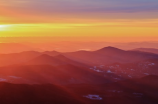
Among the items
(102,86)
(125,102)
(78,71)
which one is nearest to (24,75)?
(78,71)

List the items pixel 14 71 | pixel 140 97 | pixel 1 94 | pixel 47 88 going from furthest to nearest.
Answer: pixel 14 71 < pixel 140 97 < pixel 47 88 < pixel 1 94

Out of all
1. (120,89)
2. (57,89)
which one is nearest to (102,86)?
(120,89)

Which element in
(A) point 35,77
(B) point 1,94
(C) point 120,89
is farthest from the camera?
(A) point 35,77

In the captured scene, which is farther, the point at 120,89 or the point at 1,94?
the point at 120,89

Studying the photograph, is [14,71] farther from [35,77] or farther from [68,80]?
[68,80]

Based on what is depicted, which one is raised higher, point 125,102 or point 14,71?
point 14,71

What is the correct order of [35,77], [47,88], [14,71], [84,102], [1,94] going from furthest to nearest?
[14,71], [35,77], [47,88], [84,102], [1,94]

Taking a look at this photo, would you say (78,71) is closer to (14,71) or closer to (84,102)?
(14,71)

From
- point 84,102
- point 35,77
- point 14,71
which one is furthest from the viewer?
point 14,71

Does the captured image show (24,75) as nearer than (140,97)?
No
